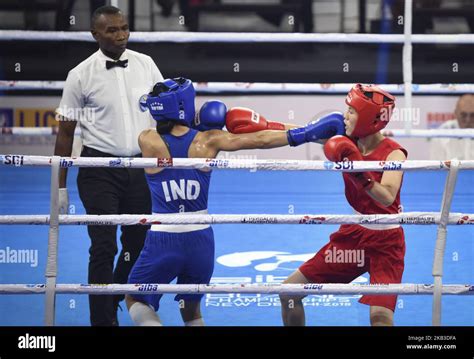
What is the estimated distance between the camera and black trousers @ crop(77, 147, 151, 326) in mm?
3890

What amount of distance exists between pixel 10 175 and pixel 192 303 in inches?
187

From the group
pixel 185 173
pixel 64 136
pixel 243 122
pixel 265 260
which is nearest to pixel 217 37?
pixel 265 260

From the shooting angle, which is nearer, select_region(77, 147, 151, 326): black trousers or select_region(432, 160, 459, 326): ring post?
select_region(432, 160, 459, 326): ring post

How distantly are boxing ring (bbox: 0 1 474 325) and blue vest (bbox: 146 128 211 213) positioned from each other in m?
0.20

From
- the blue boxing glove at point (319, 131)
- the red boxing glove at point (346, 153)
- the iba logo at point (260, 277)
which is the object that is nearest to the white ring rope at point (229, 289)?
the red boxing glove at point (346, 153)

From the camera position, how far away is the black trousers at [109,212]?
389 cm

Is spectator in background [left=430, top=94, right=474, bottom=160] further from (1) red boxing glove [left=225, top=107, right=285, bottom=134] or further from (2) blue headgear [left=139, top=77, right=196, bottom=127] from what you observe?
(2) blue headgear [left=139, top=77, right=196, bottom=127]

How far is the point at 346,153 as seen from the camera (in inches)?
131

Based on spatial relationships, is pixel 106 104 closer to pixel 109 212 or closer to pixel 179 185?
pixel 109 212

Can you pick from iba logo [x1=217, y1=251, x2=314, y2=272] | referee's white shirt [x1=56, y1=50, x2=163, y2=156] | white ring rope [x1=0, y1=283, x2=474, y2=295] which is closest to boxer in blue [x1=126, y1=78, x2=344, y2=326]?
white ring rope [x1=0, y1=283, x2=474, y2=295]

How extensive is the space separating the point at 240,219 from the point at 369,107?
26.4 inches
